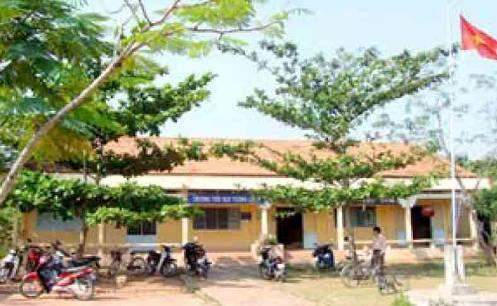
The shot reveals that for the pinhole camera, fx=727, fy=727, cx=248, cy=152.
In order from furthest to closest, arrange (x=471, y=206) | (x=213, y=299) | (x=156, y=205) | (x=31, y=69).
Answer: (x=471, y=206) → (x=156, y=205) → (x=213, y=299) → (x=31, y=69)

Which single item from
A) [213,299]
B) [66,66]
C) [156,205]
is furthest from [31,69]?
[156,205]

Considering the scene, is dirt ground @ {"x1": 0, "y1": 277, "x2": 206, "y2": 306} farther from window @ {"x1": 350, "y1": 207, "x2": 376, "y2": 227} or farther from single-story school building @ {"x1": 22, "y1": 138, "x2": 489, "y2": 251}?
window @ {"x1": 350, "y1": 207, "x2": 376, "y2": 227}

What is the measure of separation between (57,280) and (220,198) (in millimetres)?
11413

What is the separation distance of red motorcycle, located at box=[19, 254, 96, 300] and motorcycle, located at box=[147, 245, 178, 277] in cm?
413

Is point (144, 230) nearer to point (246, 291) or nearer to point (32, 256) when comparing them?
point (32, 256)

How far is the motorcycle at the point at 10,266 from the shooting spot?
1770 cm

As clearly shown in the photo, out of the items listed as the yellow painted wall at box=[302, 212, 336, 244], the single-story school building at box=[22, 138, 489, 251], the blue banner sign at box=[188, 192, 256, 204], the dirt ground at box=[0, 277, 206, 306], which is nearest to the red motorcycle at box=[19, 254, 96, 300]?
the dirt ground at box=[0, 277, 206, 306]

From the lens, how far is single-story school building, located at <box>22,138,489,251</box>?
25922 mm

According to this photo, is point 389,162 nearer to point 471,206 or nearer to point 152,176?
point 471,206

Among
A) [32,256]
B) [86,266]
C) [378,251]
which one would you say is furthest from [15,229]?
[378,251]

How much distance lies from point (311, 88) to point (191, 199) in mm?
7262

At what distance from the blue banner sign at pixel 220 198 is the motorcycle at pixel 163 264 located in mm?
5937

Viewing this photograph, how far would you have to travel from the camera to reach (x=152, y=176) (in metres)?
25.7

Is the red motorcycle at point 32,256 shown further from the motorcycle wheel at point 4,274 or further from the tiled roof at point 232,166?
the tiled roof at point 232,166
